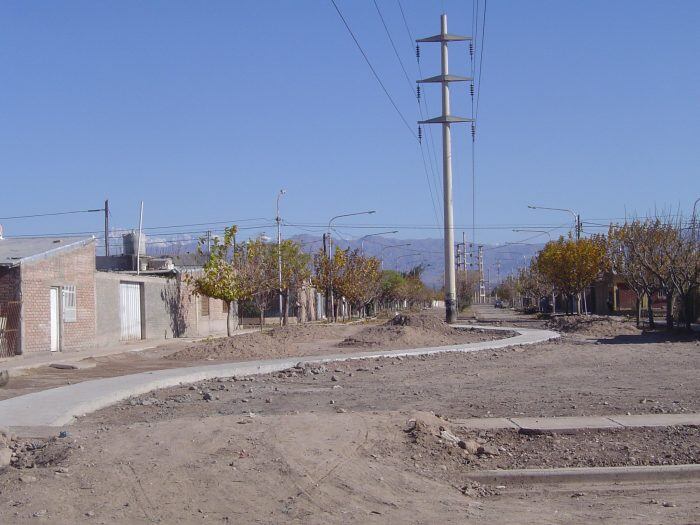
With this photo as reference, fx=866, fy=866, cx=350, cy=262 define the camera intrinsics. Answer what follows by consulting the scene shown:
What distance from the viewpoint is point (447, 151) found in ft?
176

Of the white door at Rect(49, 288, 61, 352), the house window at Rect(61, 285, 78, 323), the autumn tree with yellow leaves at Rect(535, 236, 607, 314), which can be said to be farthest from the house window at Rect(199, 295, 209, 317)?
the autumn tree with yellow leaves at Rect(535, 236, 607, 314)

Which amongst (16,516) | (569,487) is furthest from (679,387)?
(16,516)

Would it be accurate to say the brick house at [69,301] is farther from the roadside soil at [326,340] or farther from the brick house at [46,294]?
the roadside soil at [326,340]

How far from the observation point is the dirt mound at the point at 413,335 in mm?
33000

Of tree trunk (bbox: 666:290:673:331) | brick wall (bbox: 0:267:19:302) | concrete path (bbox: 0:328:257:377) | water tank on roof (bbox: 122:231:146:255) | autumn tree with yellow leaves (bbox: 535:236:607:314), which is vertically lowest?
concrete path (bbox: 0:328:257:377)

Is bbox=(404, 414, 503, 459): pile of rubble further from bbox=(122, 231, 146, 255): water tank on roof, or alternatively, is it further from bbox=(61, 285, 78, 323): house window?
bbox=(122, 231, 146, 255): water tank on roof

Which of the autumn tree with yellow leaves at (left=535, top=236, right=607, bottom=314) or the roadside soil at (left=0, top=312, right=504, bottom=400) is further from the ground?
the autumn tree with yellow leaves at (left=535, top=236, right=607, bottom=314)

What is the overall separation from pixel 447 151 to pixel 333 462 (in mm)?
45696

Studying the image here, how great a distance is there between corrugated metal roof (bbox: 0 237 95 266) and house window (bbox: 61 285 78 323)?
149cm

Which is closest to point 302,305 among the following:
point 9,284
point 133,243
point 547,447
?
point 133,243

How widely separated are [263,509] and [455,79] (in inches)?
1933

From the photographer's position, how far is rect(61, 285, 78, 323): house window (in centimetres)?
2947

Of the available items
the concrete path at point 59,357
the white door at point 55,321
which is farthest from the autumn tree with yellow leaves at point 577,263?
the white door at point 55,321

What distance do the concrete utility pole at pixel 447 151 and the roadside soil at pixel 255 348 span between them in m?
13.0
